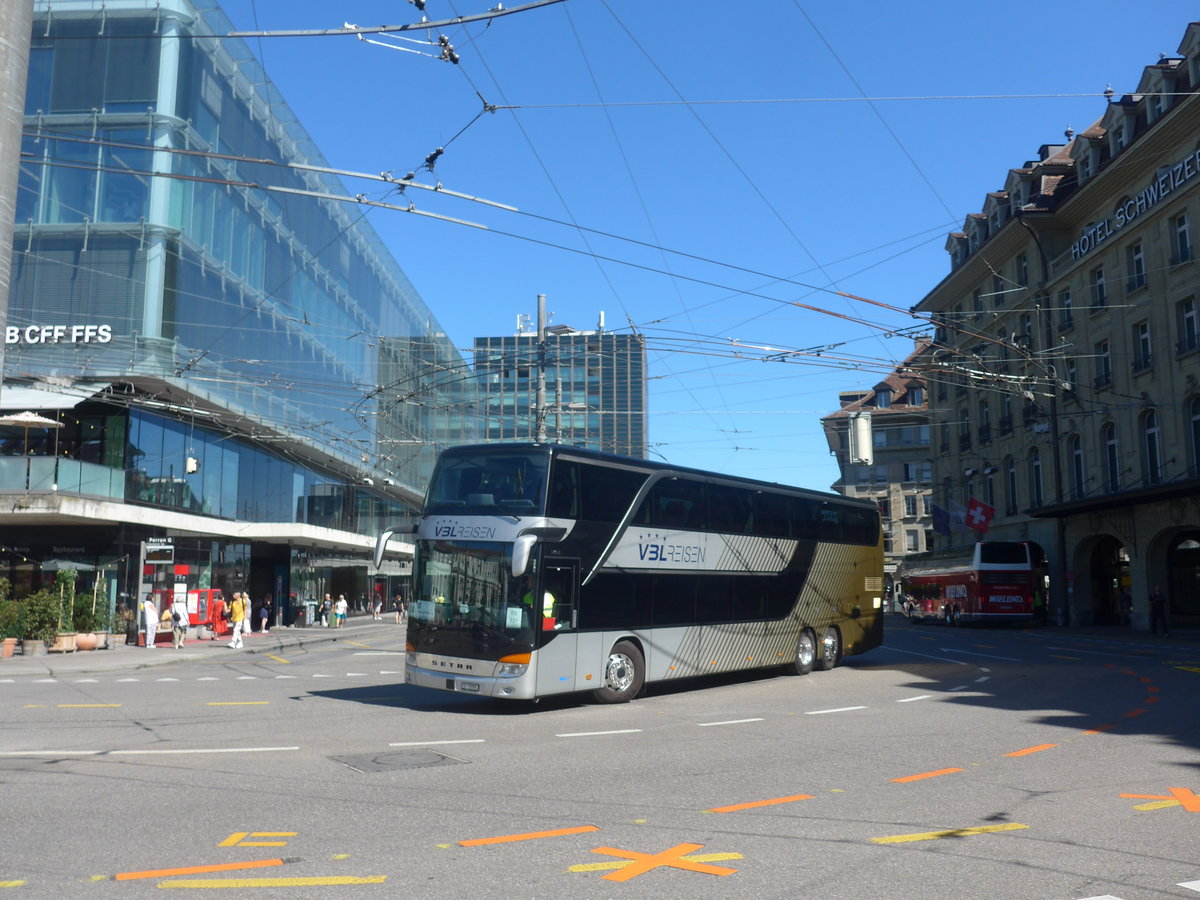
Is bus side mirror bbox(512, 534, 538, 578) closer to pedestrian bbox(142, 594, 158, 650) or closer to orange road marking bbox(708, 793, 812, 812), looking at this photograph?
orange road marking bbox(708, 793, 812, 812)

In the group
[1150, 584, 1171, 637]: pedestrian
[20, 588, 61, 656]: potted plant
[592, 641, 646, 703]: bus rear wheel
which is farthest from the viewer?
[1150, 584, 1171, 637]: pedestrian

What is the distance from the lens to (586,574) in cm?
1603

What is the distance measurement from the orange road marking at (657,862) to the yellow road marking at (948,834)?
131cm

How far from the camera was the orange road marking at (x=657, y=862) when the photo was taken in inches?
252

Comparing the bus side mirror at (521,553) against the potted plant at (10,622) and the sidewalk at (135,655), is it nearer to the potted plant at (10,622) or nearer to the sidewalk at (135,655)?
the sidewalk at (135,655)

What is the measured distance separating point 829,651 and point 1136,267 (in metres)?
26.0

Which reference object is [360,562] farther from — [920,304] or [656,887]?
[656,887]

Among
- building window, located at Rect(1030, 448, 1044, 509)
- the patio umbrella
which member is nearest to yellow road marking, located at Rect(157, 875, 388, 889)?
the patio umbrella

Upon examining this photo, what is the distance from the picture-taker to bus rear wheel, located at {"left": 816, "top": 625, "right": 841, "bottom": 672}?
2270cm

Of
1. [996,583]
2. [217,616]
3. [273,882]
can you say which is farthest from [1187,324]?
[273,882]

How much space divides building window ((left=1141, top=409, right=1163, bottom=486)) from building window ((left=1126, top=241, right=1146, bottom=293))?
4818 mm

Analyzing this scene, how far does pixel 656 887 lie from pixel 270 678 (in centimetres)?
1741

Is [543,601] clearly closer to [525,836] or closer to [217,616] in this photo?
[525,836]

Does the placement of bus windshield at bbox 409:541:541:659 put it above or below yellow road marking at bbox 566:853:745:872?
above
